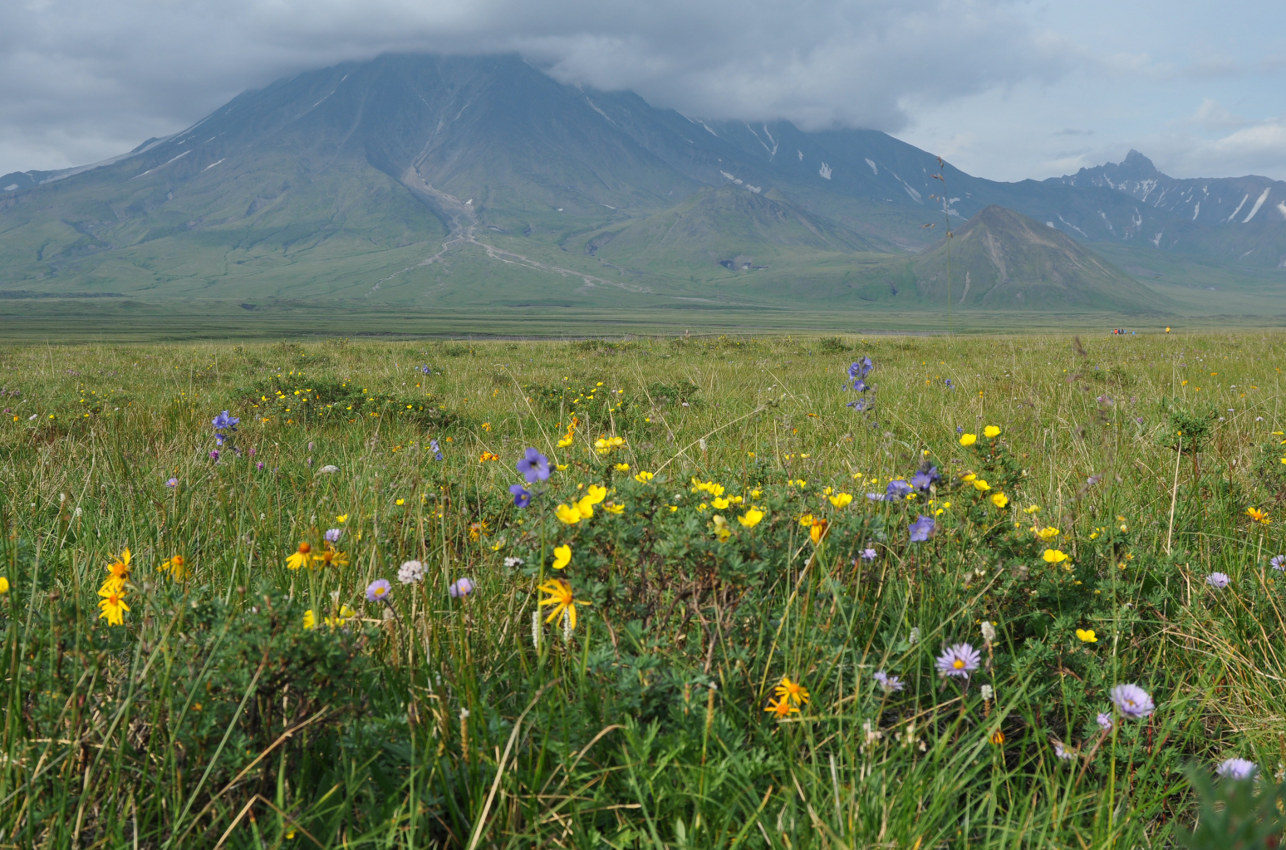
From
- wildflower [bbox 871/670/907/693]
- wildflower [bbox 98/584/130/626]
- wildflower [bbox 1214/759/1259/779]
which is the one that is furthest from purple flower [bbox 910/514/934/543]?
wildflower [bbox 98/584/130/626]

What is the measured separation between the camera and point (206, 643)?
1.60m

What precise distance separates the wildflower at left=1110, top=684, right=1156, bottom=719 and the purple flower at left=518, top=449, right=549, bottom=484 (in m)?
1.52

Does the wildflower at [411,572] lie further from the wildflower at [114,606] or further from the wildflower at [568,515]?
the wildflower at [114,606]

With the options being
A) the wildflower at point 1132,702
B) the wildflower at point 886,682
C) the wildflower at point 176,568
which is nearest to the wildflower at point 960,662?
the wildflower at point 886,682

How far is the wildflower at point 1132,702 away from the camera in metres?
Result: 1.60

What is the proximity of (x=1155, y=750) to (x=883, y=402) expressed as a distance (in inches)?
227

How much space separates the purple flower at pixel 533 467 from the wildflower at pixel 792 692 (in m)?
0.86

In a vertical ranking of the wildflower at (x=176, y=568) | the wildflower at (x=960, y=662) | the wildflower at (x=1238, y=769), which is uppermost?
the wildflower at (x=176, y=568)

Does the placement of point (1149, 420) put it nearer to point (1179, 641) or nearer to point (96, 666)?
point (1179, 641)

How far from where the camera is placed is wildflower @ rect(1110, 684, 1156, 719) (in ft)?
5.26

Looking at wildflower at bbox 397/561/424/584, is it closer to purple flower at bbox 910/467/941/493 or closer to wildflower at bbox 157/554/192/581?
wildflower at bbox 157/554/192/581

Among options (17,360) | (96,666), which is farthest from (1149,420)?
(17,360)

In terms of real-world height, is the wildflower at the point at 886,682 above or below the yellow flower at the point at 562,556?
below

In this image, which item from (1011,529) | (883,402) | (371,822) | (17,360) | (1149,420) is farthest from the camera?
(17,360)
